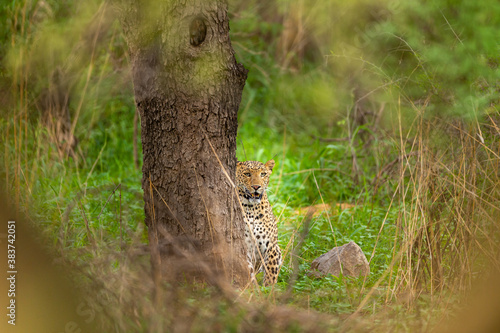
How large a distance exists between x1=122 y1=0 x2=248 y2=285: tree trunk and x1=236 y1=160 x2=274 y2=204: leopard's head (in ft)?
3.45

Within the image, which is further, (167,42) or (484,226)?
(167,42)

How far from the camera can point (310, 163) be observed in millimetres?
6391

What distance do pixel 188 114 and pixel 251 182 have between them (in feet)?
4.36

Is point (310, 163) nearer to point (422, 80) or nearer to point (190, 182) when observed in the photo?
point (422, 80)

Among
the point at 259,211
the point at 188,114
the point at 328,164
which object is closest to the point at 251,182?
the point at 259,211

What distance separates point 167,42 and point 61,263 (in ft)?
4.87

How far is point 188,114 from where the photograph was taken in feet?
11.1

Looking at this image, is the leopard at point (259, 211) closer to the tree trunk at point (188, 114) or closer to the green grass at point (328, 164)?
the green grass at point (328, 164)

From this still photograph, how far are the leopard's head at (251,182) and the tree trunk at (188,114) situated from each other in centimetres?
105

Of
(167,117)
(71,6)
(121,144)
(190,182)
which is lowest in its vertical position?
(190,182)

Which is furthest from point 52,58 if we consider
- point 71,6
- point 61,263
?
point 61,263

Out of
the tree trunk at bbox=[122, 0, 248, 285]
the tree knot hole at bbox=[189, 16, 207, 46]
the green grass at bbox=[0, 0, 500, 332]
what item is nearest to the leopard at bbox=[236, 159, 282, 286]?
the green grass at bbox=[0, 0, 500, 332]

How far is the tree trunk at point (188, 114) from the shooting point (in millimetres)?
3338

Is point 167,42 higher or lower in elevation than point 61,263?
higher
